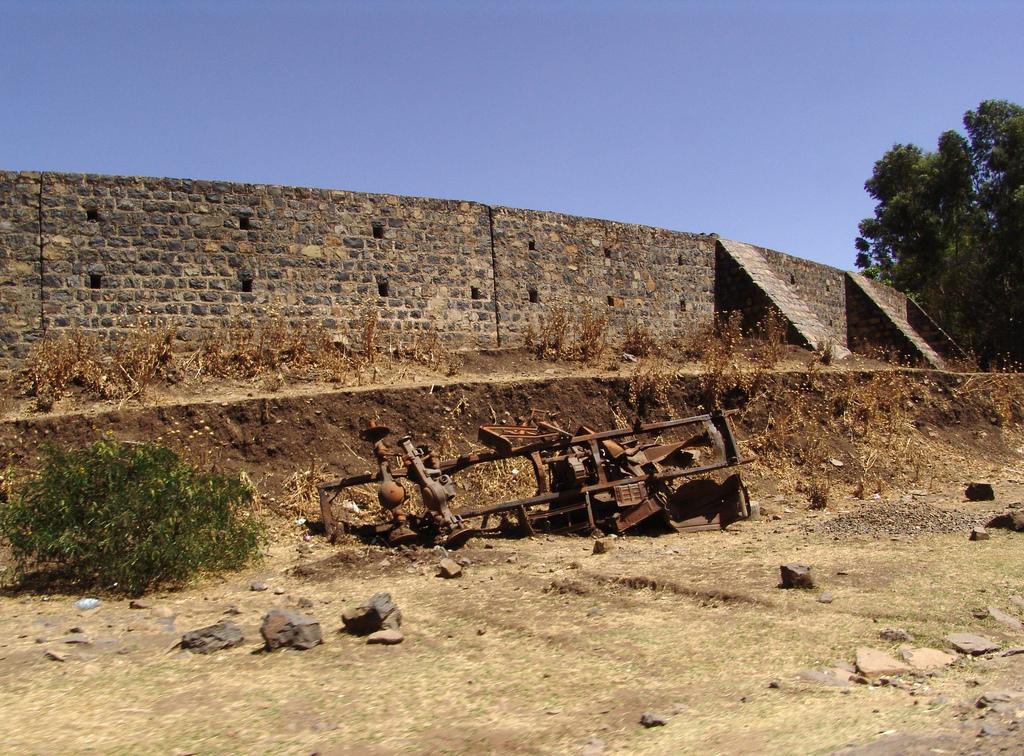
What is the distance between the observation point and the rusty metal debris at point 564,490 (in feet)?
24.5

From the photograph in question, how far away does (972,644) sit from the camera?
4223 mm

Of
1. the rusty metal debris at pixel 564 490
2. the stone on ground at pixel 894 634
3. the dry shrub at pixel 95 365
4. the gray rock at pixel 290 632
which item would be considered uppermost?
the dry shrub at pixel 95 365

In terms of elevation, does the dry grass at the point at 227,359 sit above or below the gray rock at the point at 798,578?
above

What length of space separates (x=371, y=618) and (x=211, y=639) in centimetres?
86

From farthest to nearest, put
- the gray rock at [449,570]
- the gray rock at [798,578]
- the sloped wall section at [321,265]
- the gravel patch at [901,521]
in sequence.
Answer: the sloped wall section at [321,265], the gravel patch at [901,521], the gray rock at [449,570], the gray rock at [798,578]

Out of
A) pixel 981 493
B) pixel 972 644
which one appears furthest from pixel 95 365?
pixel 981 493

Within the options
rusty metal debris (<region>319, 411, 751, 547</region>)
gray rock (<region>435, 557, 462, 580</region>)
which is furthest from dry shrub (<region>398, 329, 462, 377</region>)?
gray rock (<region>435, 557, 462, 580</region>)

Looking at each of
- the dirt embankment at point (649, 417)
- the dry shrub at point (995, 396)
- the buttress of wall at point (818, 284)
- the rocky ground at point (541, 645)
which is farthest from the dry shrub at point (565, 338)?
the dry shrub at point (995, 396)

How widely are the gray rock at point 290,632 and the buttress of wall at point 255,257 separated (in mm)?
6855

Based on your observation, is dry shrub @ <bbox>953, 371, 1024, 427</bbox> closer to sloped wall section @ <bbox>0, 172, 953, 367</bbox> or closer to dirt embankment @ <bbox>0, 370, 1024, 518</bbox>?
dirt embankment @ <bbox>0, 370, 1024, 518</bbox>

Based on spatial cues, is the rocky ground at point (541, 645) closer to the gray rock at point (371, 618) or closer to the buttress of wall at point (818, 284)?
the gray rock at point (371, 618)

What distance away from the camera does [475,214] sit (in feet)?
42.4

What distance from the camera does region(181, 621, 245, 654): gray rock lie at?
4625 mm

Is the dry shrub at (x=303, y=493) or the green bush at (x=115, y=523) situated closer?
the green bush at (x=115, y=523)
